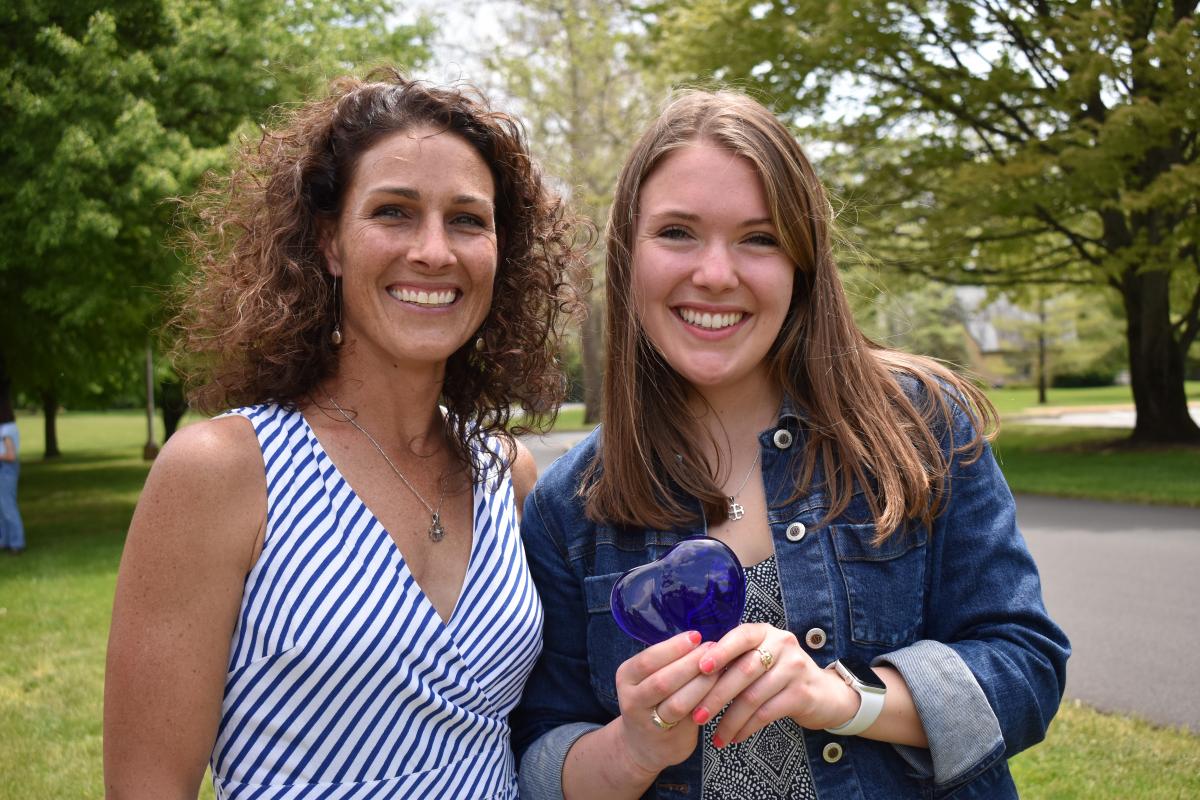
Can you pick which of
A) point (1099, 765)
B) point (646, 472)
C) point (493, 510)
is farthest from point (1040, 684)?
point (1099, 765)

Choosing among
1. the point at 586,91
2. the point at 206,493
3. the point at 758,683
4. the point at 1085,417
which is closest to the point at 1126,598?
the point at 758,683

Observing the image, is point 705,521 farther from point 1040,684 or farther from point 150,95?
point 150,95

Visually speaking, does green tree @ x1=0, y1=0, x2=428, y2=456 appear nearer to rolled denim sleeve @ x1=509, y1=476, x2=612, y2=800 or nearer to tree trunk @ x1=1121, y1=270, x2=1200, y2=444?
rolled denim sleeve @ x1=509, y1=476, x2=612, y2=800

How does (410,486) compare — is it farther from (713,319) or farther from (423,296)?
(713,319)

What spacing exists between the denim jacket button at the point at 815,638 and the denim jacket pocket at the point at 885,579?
0.25 ft

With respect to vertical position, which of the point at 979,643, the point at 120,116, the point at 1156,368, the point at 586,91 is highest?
the point at 586,91

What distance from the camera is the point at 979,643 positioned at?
1.94m

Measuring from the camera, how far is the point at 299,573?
2.01 meters

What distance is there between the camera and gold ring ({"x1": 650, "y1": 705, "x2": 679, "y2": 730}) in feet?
5.58

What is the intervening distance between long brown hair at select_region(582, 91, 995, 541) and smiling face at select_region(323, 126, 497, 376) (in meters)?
0.36

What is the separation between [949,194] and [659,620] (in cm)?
1514

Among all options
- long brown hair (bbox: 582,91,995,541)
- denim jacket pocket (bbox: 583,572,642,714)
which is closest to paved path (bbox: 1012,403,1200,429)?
long brown hair (bbox: 582,91,995,541)

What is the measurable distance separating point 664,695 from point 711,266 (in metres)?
0.85

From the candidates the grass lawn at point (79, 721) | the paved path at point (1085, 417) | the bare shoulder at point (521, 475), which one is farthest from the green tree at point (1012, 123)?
the bare shoulder at point (521, 475)
